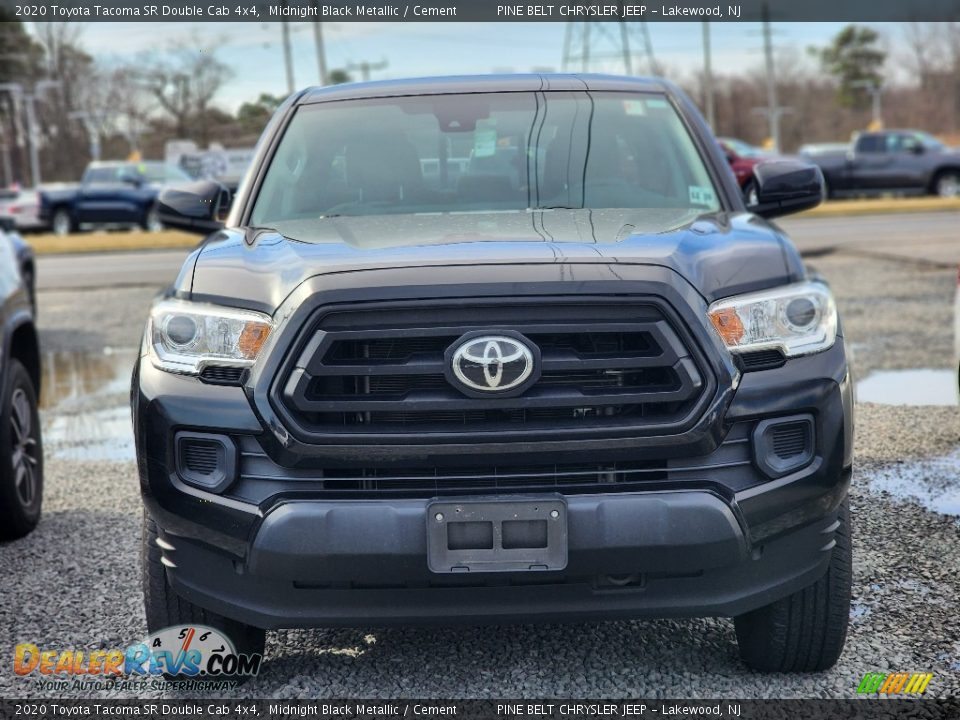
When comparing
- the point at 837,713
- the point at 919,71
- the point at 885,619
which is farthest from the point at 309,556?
the point at 919,71

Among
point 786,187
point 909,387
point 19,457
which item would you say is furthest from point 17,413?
point 909,387

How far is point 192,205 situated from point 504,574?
7.19 ft

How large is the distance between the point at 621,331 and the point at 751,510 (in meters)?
0.52

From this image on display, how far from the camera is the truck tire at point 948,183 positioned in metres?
30.6

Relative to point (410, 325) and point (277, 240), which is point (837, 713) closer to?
point (410, 325)

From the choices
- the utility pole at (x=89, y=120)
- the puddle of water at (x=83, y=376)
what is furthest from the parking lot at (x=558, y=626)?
the utility pole at (x=89, y=120)

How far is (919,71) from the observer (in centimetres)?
9494

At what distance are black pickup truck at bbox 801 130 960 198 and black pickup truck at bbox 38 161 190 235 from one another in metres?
17.1

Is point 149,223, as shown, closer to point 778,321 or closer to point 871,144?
point 871,144

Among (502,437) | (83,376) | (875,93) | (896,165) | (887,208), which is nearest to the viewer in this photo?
(502,437)

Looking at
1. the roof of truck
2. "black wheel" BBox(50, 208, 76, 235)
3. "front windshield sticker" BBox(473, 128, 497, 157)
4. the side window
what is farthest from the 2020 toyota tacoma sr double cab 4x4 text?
"black wheel" BBox(50, 208, 76, 235)

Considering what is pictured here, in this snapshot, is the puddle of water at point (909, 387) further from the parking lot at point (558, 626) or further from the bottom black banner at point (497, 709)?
the bottom black banner at point (497, 709)

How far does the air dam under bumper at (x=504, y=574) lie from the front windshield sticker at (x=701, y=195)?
1.43m

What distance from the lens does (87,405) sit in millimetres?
8109
